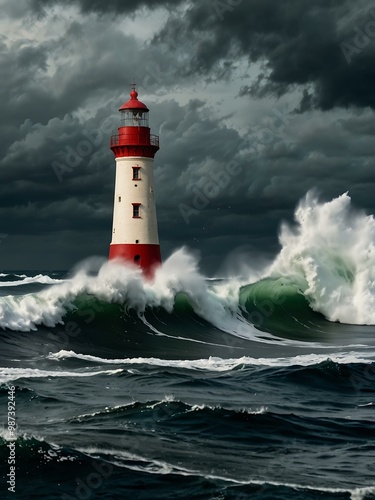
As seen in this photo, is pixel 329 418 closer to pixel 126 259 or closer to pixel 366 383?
pixel 366 383

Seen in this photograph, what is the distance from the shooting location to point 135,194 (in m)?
26.7

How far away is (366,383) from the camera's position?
617 inches

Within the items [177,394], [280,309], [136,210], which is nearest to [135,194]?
[136,210]

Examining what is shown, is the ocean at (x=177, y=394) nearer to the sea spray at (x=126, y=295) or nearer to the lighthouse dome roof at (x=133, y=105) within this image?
the sea spray at (x=126, y=295)

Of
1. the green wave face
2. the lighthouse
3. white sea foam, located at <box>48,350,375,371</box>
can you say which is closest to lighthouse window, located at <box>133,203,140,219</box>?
the lighthouse

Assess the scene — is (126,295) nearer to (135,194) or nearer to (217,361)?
(135,194)

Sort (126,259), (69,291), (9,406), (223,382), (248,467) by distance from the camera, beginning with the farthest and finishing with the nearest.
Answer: (126,259) → (69,291) → (223,382) → (9,406) → (248,467)

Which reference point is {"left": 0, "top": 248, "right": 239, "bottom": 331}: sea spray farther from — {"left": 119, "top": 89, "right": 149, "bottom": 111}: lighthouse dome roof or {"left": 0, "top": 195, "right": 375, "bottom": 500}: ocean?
{"left": 119, "top": 89, "right": 149, "bottom": 111}: lighthouse dome roof

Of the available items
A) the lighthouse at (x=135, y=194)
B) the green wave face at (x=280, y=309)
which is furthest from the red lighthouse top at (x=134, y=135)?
the green wave face at (x=280, y=309)

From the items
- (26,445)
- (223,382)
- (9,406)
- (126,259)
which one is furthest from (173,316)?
(26,445)

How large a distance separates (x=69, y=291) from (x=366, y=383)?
35.7 ft

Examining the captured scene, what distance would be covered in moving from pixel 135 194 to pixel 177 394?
13.5 meters

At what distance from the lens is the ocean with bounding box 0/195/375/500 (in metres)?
9.44

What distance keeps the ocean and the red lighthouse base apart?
460 millimetres
